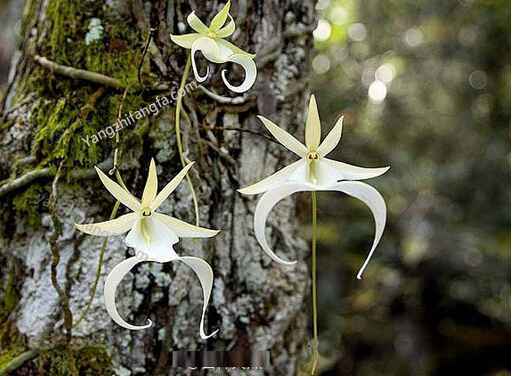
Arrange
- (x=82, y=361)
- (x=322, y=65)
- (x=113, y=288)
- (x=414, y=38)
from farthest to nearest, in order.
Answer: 1. (x=414, y=38)
2. (x=322, y=65)
3. (x=82, y=361)
4. (x=113, y=288)

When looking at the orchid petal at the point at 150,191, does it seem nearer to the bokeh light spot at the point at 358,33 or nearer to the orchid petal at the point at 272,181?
the orchid petal at the point at 272,181

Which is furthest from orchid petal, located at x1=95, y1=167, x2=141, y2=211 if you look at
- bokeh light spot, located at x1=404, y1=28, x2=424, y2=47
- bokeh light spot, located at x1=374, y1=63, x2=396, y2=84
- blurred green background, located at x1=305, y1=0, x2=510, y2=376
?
bokeh light spot, located at x1=404, y1=28, x2=424, y2=47

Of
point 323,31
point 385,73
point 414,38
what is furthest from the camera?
point 414,38

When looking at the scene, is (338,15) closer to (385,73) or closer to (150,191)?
(385,73)

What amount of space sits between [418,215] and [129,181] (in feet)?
7.54

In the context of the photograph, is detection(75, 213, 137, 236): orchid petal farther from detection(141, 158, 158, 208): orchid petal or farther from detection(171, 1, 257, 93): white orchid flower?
detection(171, 1, 257, 93): white orchid flower

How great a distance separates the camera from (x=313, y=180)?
0.56 meters

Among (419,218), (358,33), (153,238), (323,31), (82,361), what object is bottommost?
(82,361)

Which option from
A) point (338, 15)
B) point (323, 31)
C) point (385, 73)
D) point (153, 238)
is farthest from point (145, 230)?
point (385, 73)

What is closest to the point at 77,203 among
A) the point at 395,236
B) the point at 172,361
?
the point at 172,361

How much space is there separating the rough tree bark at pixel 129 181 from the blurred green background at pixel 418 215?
1.86m

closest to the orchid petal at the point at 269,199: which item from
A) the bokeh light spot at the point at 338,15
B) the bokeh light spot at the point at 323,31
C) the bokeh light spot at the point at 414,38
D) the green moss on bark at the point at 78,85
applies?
the green moss on bark at the point at 78,85

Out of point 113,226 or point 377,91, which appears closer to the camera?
point 113,226

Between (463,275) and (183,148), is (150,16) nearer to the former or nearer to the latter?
(183,148)
